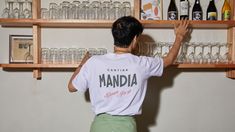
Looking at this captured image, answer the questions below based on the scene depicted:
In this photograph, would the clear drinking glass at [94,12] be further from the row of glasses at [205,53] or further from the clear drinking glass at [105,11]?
the row of glasses at [205,53]

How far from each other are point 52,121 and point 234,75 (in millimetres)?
1137

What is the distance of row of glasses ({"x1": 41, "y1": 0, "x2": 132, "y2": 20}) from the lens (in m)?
1.54

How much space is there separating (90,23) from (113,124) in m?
0.57

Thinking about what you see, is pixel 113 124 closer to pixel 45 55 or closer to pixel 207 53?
pixel 45 55

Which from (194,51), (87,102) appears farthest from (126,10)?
(87,102)

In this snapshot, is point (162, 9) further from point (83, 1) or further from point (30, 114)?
point (30, 114)

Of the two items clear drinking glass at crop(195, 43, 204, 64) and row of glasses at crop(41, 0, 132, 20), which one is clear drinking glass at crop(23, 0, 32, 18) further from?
clear drinking glass at crop(195, 43, 204, 64)

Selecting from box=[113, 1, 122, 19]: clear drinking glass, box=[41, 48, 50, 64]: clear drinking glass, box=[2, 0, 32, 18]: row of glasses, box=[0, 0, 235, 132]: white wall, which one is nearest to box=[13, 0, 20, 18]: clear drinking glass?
box=[2, 0, 32, 18]: row of glasses

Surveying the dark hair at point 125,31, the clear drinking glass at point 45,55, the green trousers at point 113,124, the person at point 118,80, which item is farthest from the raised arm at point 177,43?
the clear drinking glass at point 45,55

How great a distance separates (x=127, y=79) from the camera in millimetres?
1236

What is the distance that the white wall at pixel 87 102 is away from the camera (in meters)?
1.67

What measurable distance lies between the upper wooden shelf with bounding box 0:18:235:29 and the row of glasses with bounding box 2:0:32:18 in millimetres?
47

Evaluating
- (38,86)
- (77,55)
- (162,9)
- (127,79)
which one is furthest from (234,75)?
(38,86)

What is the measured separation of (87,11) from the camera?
1539 mm
